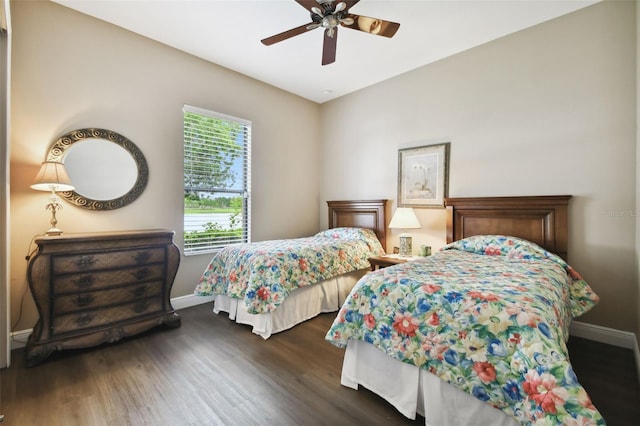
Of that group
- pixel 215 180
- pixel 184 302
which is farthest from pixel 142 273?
pixel 215 180

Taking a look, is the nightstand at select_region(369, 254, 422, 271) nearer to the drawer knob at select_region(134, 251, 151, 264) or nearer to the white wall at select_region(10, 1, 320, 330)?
the white wall at select_region(10, 1, 320, 330)

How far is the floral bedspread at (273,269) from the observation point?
258 centimetres

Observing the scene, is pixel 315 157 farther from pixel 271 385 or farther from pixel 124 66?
pixel 271 385

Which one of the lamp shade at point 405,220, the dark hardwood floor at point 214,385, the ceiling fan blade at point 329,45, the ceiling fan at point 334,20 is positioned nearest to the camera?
the dark hardwood floor at point 214,385

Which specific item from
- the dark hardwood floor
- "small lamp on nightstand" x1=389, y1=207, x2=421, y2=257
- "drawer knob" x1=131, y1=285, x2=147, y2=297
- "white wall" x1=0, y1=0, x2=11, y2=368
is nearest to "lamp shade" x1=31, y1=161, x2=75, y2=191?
"white wall" x1=0, y1=0, x2=11, y2=368

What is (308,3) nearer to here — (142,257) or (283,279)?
(283,279)

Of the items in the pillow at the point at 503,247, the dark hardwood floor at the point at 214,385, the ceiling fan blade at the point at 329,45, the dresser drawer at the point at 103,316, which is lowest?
the dark hardwood floor at the point at 214,385

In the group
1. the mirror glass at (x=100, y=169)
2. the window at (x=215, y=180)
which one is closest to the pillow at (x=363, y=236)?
the window at (x=215, y=180)

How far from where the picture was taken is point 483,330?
1319mm

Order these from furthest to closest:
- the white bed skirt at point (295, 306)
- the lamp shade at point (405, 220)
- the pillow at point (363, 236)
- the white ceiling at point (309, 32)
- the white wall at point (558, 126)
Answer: the pillow at point (363, 236)
the lamp shade at point (405, 220)
the white bed skirt at point (295, 306)
the white ceiling at point (309, 32)
the white wall at point (558, 126)

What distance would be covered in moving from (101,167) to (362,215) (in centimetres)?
319

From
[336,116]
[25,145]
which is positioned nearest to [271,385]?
[25,145]

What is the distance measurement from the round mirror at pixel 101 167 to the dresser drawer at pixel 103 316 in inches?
39.4

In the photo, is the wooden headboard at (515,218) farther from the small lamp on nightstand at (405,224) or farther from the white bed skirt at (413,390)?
the white bed skirt at (413,390)
